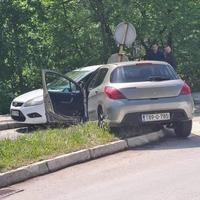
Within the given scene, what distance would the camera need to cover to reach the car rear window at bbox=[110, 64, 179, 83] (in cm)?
1050

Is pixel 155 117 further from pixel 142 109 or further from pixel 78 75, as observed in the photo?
pixel 78 75

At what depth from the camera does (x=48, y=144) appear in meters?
9.41

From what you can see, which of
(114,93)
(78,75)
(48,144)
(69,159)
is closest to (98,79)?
(114,93)

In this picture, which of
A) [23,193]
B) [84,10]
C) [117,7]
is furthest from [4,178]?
[84,10]

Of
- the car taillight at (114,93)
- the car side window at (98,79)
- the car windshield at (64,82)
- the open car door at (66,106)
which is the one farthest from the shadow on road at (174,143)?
the car windshield at (64,82)

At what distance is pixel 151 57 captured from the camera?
17125mm

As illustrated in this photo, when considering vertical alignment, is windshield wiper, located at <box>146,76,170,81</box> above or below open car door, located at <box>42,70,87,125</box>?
above

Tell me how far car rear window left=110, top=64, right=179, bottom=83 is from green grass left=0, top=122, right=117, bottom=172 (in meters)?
1.03

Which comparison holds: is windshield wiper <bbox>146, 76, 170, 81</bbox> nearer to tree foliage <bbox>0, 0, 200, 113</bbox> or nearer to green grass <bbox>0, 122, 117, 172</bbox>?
green grass <bbox>0, 122, 117, 172</bbox>

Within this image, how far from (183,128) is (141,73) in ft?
4.27

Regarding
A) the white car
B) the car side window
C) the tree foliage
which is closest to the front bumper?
the white car

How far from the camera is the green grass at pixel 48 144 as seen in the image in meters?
8.57

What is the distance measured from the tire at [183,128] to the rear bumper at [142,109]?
160mm

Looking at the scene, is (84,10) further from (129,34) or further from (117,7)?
(129,34)
